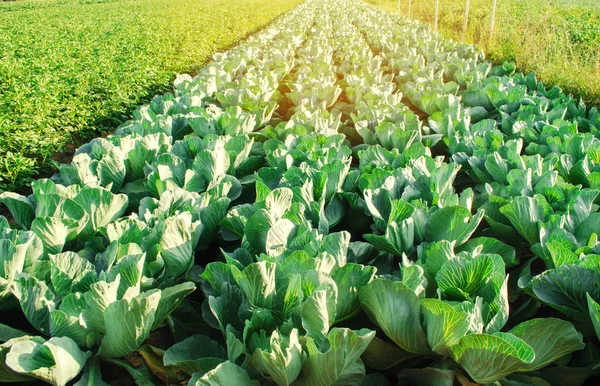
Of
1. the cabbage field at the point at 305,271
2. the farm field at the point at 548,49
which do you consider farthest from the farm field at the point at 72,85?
the farm field at the point at 548,49

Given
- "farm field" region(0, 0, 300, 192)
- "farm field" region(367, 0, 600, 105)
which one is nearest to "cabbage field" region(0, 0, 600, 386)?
"farm field" region(0, 0, 300, 192)

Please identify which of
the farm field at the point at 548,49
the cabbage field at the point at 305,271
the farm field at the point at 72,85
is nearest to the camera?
the cabbage field at the point at 305,271

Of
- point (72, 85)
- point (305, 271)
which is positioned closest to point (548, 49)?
point (72, 85)

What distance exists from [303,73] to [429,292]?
13.0ft

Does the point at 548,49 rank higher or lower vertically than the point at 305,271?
higher

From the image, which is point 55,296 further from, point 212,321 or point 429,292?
point 429,292

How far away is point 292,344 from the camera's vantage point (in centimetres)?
119

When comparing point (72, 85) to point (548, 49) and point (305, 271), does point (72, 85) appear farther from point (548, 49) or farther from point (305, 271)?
point (548, 49)

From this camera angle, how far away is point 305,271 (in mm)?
1394

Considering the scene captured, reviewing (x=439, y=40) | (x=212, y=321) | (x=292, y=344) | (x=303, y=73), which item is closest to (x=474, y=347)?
(x=292, y=344)

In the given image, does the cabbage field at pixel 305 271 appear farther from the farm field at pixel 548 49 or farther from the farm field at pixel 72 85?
the farm field at pixel 548 49

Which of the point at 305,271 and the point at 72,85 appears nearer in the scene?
the point at 305,271

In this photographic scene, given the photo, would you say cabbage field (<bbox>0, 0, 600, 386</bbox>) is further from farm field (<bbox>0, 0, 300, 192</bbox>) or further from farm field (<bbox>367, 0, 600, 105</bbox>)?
farm field (<bbox>367, 0, 600, 105</bbox>)

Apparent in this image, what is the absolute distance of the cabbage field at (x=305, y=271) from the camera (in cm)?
126
